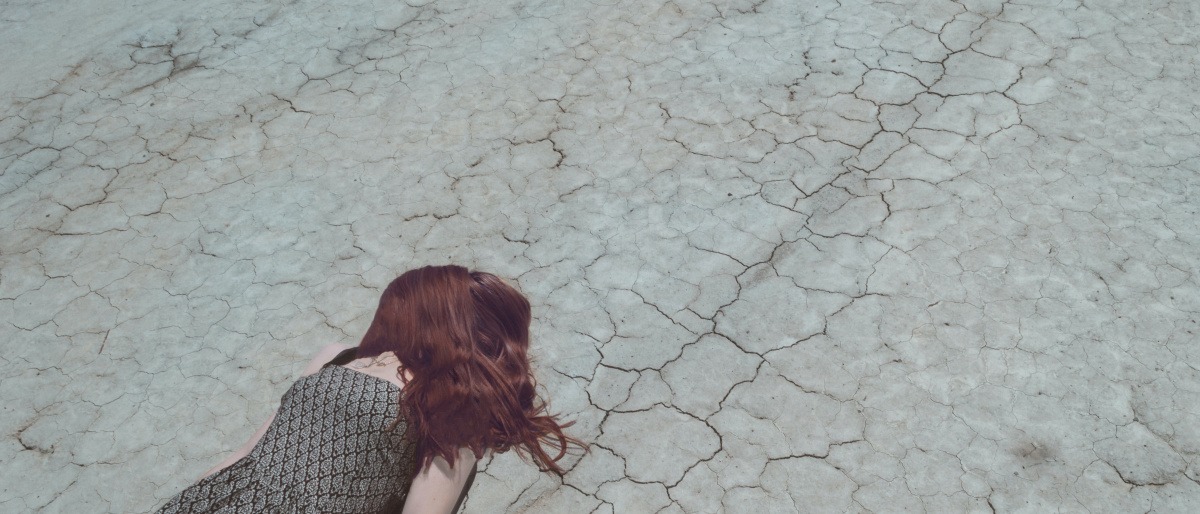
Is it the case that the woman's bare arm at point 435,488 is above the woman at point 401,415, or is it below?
below

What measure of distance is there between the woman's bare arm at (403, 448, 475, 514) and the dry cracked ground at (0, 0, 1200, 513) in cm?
27

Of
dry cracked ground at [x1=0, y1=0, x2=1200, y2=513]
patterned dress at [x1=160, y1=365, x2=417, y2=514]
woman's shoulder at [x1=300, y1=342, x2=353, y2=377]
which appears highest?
patterned dress at [x1=160, y1=365, x2=417, y2=514]

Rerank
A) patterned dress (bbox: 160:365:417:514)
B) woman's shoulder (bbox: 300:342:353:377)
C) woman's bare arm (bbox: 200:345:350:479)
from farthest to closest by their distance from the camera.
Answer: woman's shoulder (bbox: 300:342:353:377) < woman's bare arm (bbox: 200:345:350:479) < patterned dress (bbox: 160:365:417:514)

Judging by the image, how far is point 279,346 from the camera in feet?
Result: 8.16

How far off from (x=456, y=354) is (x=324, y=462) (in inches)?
12.7

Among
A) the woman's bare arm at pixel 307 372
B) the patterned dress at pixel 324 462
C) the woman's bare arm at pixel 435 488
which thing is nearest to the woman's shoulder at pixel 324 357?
the woman's bare arm at pixel 307 372

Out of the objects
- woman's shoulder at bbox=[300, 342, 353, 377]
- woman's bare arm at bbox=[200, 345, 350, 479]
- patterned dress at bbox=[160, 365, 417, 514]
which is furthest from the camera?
woman's shoulder at bbox=[300, 342, 353, 377]

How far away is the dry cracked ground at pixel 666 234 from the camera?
7.08 ft

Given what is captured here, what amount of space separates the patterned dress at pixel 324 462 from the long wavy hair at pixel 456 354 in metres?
0.06

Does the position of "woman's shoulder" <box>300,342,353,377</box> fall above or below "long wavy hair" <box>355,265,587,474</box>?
below

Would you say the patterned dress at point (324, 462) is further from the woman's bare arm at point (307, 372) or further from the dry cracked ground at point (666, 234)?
the dry cracked ground at point (666, 234)

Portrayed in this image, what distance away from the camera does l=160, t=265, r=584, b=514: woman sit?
172 centimetres

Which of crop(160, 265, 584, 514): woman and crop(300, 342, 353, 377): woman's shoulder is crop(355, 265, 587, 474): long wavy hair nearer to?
crop(160, 265, 584, 514): woman

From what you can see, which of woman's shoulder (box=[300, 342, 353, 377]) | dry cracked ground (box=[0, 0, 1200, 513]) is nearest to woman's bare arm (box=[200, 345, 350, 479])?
woman's shoulder (box=[300, 342, 353, 377])
